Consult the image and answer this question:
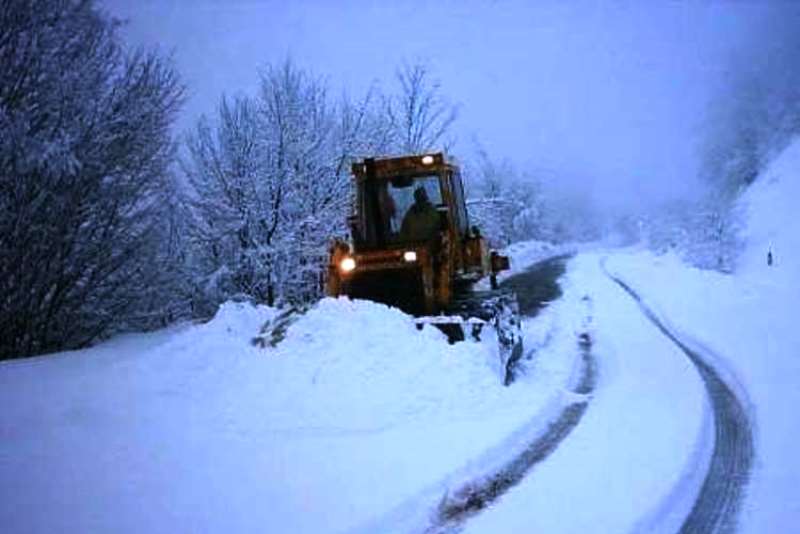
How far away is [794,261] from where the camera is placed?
91.6 ft

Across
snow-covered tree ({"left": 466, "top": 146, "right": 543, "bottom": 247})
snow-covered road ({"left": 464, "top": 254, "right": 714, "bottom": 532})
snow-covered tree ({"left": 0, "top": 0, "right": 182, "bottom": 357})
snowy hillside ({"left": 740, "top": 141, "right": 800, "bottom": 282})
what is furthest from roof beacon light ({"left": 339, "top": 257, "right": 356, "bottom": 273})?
snow-covered tree ({"left": 466, "top": 146, "right": 543, "bottom": 247})

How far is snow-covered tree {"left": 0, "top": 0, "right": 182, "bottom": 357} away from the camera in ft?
38.9

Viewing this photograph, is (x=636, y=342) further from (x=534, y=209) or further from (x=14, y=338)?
(x=534, y=209)

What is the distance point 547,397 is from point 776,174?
143 feet

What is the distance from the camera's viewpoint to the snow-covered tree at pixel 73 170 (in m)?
11.9

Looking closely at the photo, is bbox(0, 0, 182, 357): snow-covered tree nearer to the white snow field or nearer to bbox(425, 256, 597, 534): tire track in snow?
the white snow field

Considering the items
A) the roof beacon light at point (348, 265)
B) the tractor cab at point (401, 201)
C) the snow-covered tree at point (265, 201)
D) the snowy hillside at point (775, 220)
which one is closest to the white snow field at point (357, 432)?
the roof beacon light at point (348, 265)

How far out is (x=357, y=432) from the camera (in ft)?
24.1

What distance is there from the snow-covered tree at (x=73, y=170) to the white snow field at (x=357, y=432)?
231 cm

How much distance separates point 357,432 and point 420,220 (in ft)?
16.2

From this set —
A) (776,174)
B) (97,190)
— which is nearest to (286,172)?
(97,190)

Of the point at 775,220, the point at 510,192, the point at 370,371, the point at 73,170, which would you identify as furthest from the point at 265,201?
the point at 510,192

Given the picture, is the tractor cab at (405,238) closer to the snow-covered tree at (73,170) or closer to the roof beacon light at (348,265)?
the roof beacon light at (348,265)

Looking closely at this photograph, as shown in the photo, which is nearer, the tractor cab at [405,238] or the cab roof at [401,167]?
the tractor cab at [405,238]
